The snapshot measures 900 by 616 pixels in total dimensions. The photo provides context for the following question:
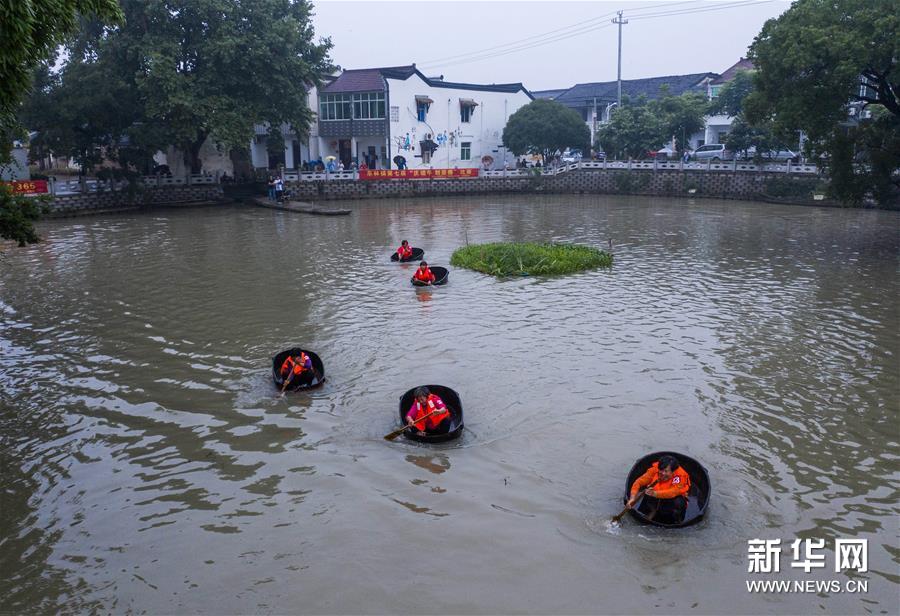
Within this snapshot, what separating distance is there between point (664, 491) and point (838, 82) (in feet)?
60.2

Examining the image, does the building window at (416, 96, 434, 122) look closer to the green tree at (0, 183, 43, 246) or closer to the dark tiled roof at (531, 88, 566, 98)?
the dark tiled roof at (531, 88, 566, 98)

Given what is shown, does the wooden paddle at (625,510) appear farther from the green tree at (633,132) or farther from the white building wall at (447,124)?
the white building wall at (447,124)

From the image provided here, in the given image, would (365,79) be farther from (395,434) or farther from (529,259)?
(395,434)

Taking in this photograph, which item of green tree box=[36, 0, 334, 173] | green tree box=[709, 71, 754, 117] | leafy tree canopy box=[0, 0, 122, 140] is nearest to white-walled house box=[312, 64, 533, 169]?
green tree box=[36, 0, 334, 173]

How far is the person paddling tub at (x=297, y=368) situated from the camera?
39.2ft

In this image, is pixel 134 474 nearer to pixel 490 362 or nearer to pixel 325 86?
pixel 490 362

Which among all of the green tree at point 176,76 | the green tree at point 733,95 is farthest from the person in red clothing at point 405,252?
the green tree at point 733,95

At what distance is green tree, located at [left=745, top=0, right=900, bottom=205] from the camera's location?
2080cm

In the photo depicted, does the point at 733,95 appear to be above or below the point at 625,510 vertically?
above

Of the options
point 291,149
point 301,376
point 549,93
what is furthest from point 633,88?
point 301,376

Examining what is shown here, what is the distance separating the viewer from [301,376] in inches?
473

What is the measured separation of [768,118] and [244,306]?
18.7 meters

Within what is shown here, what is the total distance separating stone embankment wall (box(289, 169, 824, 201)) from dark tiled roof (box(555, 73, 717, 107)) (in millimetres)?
15577

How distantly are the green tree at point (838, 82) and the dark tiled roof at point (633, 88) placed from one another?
118ft
